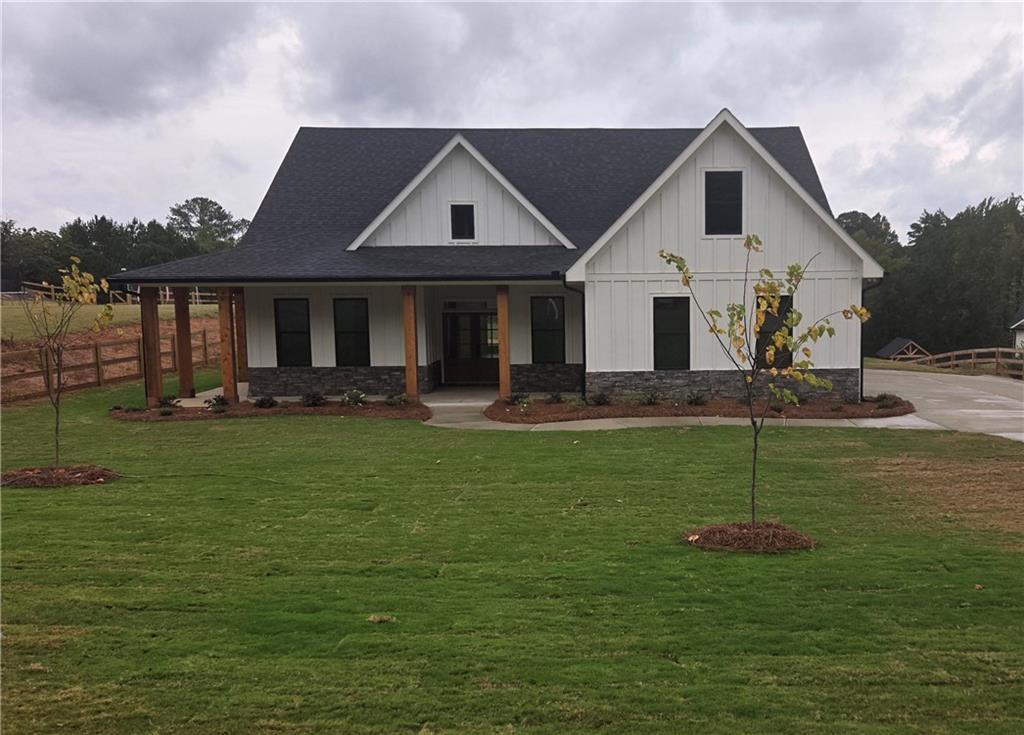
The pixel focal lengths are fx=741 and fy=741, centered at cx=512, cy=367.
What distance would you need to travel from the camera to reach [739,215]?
52.3 feet

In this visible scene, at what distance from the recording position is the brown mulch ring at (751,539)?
6.45 meters

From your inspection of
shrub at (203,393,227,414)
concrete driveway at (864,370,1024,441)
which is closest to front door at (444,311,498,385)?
shrub at (203,393,227,414)

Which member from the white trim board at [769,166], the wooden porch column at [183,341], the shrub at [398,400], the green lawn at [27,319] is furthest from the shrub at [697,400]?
the green lawn at [27,319]

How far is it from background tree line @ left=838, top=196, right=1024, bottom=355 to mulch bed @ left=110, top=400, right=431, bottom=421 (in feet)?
165

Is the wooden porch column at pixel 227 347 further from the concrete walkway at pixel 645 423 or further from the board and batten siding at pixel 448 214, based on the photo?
the concrete walkway at pixel 645 423

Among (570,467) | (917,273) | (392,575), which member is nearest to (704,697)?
(392,575)

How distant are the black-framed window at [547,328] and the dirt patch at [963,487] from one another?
9.60m

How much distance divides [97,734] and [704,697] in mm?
3096

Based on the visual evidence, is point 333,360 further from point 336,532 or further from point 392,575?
point 392,575

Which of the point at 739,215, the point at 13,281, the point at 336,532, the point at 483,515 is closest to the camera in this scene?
the point at 336,532

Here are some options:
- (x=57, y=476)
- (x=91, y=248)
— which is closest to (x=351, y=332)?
(x=57, y=476)

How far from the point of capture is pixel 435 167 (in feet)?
59.5

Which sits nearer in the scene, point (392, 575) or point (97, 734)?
point (97, 734)

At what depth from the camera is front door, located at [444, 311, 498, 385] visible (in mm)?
20359
